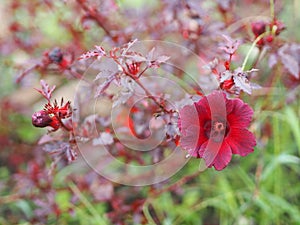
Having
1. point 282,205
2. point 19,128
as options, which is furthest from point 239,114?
point 19,128


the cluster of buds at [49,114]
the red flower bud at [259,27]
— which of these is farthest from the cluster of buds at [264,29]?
the cluster of buds at [49,114]

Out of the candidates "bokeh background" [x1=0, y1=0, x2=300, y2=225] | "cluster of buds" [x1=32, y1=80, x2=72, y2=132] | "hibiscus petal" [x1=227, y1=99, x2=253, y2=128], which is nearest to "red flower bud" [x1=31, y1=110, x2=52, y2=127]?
"cluster of buds" [x1=32, y1=80, x2=72, y2=132]

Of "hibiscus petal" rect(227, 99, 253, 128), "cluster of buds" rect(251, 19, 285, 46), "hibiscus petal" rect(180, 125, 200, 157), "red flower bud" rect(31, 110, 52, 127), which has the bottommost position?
"hibiscus petal" rect(180, 125, 200, 157)

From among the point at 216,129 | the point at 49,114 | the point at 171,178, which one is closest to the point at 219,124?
the point at 216,129

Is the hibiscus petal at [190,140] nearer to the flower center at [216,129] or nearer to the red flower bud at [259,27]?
the flower center at [216,129]

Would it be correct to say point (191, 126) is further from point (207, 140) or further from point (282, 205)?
point (282, 205)

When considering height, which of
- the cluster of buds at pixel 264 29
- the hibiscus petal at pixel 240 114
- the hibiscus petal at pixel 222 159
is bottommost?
the hibiscus petal at pixel 222 159

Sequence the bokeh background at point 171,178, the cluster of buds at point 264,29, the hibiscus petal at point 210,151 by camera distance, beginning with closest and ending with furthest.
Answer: the hibiscus petal at point 210,151, the cluster of buds at point 264,29, the bokeh background at point 171,178

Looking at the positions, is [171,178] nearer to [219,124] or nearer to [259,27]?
[259,27]

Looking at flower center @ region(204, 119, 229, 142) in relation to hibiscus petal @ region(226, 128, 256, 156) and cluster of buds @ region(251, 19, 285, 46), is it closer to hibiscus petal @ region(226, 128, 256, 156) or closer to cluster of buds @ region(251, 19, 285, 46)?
hibiscus petal @ region(226, 128, 256, 156)
